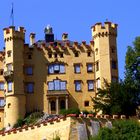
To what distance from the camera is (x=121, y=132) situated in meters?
53.2

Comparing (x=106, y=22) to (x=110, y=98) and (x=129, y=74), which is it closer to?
(x=129, y=74)

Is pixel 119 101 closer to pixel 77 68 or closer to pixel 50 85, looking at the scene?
pixel 77 68

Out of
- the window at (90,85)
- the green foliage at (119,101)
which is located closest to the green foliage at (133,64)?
the green foliage at (119,101)

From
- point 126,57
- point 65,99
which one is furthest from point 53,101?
point 126,57

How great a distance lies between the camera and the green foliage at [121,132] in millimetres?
52594

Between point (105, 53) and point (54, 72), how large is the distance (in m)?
7.75

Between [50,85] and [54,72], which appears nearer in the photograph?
[50,85]

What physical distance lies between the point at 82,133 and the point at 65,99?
42.2 m

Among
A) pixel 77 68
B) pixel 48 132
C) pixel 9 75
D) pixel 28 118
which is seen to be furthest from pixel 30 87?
pixel 48 132

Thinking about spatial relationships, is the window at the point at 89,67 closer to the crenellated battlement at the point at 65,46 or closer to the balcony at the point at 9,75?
the crenellated battlement at the point at 65,46

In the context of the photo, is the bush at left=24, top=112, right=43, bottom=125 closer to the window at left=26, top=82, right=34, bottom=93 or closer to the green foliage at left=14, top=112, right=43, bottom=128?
the green foliage at left=14, top=112, right=43, bottom=128

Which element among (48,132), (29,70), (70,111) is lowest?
(48,132)

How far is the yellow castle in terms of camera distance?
95688 mm

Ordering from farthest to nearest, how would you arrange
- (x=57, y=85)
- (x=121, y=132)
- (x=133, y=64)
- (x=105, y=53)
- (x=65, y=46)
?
(x=65, y=46)
(x=57, y=85)
(x=105, y=53)
(x=133, y=64)
(x=121, y=132)
